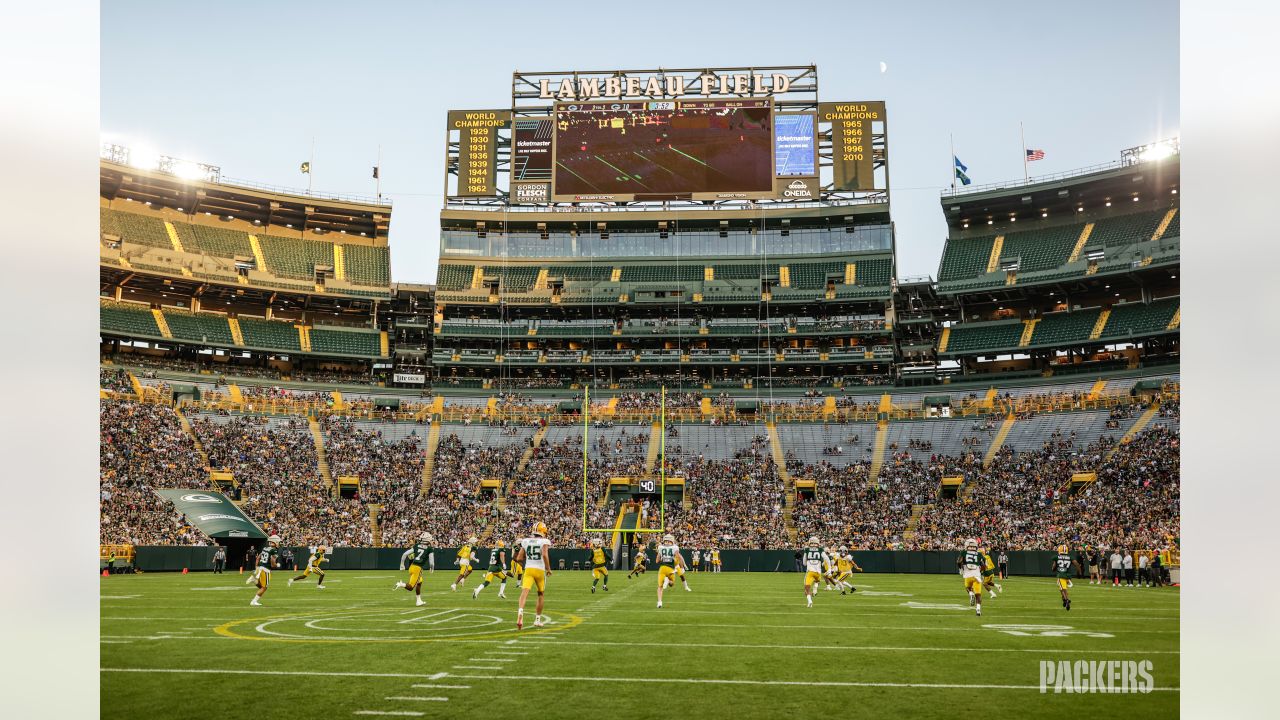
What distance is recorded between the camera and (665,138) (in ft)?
150

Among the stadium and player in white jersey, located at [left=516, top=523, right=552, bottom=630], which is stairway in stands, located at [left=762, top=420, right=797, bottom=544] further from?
player in white jersey, located at [left=516, top=523, right=552, bottom=630]

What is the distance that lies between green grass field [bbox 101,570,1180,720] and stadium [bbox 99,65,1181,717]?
0.27 metres

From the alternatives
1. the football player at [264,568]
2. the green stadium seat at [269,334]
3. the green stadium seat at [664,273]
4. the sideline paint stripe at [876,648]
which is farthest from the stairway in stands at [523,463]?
the sideline paint stripe at [876,648]

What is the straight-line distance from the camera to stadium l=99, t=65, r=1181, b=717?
1955cm

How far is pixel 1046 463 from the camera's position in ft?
127

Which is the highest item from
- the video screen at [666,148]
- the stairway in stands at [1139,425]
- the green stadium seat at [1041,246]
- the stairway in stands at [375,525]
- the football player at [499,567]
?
the video screen at [666,148]

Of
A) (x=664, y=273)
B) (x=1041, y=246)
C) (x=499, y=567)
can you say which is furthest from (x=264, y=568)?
(x=1041, y=246)

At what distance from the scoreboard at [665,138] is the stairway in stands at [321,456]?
14.6m

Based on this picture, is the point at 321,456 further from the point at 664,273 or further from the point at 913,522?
the point at 913,522

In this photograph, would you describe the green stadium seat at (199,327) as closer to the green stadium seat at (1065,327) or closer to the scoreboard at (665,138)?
the scoreboard at (665,138)

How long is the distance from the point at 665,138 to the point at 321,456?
2220cm

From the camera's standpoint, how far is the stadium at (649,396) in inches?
770

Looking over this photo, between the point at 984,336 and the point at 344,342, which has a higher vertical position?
the point at 984,336
